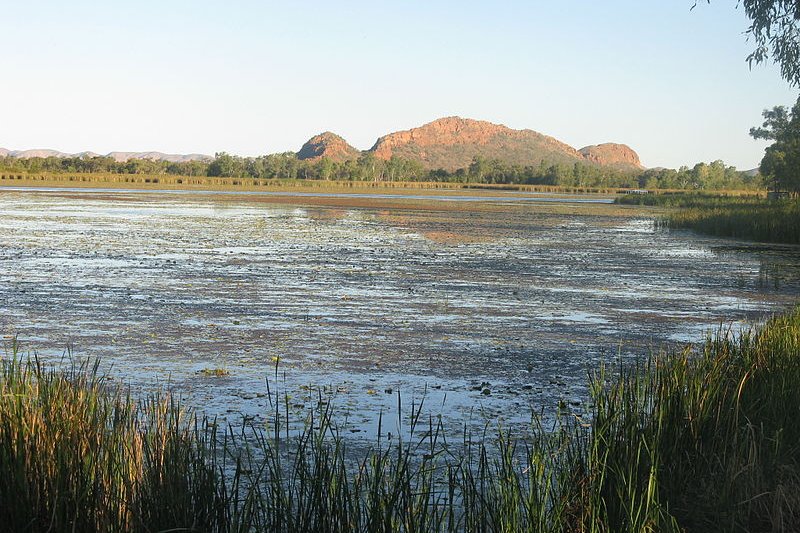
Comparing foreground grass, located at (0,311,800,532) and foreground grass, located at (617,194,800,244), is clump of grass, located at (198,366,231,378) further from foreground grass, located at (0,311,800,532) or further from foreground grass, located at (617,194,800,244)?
foreground grass, located at (617,194,800,244)

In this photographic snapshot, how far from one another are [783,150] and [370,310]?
57024 millimetres

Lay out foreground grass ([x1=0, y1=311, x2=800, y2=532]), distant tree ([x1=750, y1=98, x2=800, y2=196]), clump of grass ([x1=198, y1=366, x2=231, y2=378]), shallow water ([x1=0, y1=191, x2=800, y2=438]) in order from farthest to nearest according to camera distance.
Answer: distant tree ([x1=750, y1=98, x2=800, y2=196]) → clump of grass ([x1=198, y1=366, x2=231, y2=378]) → shallow water ([x1=0, y1=191, x2=800, y2=438]) → foreground grass ([x1=0, y1=311, x2=800, y2=532])

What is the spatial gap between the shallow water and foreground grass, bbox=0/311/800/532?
142 cm

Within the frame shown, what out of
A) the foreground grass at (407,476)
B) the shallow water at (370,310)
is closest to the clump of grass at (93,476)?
the foreground grass at (407,476)

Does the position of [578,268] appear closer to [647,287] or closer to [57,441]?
[647,287]

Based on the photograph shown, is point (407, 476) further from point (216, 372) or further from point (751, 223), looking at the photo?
point (751, 223)

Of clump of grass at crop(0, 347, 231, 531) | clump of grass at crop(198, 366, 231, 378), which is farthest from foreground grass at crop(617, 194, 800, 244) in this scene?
clump of grass at crop(0, 347, 231, 531)

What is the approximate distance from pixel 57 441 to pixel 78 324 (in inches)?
300

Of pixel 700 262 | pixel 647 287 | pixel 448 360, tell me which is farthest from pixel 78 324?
pixel 700 262

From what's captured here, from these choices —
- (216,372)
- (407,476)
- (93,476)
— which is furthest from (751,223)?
(93,476)

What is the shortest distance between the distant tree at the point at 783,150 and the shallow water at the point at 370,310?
21895 millimetres

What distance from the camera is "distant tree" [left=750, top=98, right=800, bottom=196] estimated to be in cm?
4994

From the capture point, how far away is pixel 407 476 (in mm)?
5172

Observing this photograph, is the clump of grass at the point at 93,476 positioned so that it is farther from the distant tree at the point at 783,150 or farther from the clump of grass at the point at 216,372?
the distant tree at the point at 783,150
